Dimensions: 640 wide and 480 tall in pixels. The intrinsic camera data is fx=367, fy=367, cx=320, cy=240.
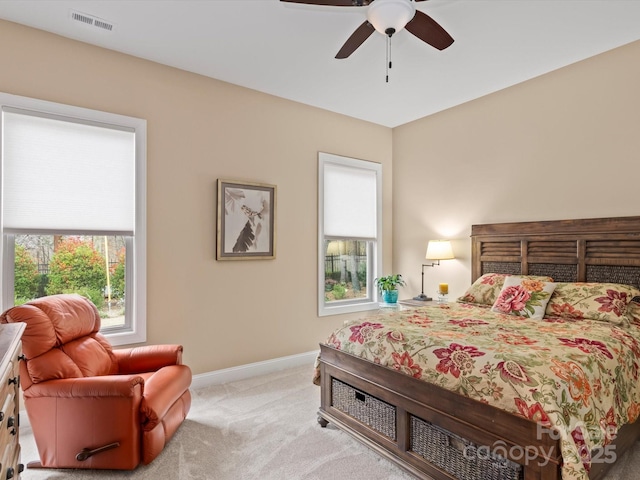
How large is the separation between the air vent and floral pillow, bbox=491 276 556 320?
3903mm

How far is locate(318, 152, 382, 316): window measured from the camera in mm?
4607

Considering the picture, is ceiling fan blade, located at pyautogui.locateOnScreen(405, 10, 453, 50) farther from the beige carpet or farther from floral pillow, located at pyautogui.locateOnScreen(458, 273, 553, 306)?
the beige carpet

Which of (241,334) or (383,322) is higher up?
(383,322)

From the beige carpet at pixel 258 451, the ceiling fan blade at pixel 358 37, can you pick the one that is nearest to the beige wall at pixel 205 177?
the beige carpet at pixel 258 451

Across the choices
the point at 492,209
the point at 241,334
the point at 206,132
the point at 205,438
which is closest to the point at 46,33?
the point at 206,132

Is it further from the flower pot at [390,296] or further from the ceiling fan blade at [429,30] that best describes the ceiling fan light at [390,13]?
the flower pot at [390,296]

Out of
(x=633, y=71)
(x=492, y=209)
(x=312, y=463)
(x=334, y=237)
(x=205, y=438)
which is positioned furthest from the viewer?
(x=334, y=237)

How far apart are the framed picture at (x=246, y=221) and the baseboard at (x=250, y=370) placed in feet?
3.76

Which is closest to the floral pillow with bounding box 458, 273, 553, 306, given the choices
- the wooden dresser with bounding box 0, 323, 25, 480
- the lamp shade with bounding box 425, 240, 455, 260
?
the lamp shade with bounding box 425, 240, 455, 260

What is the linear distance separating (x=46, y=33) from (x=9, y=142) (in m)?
0.92

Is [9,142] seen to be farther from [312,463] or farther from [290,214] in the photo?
[312,463]

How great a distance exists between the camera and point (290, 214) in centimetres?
430

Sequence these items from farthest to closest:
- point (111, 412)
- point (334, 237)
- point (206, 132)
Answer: point (334, 237), point (206, 132), point (111, 412)

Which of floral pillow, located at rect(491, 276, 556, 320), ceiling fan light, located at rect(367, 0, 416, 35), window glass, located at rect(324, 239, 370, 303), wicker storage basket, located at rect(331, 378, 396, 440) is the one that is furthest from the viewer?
window glass, located at rect(324, 239, 370, 303)
